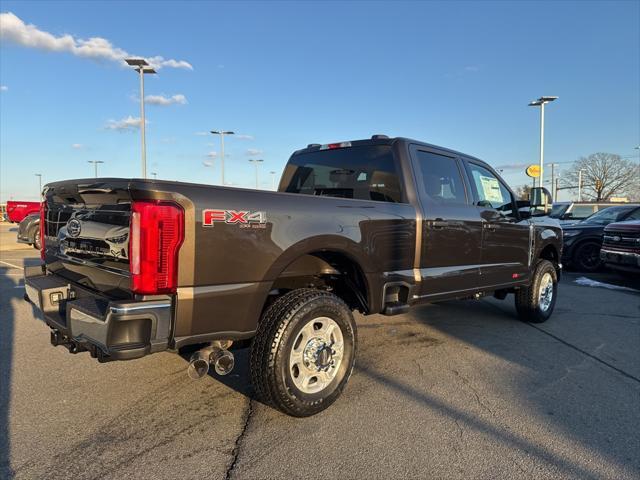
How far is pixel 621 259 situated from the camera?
9117 mm

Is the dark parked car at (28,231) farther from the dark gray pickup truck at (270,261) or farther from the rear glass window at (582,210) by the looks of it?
the rear glass window at (582,210)

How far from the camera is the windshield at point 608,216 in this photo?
11570 mm

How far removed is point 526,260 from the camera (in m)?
5.94

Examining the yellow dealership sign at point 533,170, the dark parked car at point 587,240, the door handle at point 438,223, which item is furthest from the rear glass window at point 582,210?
the door handle at point 438,223

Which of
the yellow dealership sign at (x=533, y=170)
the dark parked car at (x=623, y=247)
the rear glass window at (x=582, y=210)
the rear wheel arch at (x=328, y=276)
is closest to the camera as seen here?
the rear wheel arch at (x=328, y=276)

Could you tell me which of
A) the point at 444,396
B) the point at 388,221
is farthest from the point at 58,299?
the point at 444,396

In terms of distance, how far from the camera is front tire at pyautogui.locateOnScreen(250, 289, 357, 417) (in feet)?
10.2

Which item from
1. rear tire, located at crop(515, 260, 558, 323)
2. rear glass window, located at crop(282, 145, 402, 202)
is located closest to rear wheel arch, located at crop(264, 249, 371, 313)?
rear glass window, located at crop(282, 145, 402, 202)

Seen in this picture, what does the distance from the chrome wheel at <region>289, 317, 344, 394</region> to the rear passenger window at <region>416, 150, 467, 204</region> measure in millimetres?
1706

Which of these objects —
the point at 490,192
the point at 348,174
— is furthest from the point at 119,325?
the point at 490,192

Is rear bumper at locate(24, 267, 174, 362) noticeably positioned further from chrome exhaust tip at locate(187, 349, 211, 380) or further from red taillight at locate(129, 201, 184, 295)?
chrome exhaust tip at locate(187, 349, 211, 380)

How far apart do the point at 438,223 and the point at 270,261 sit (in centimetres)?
204

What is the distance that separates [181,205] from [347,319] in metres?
1.57

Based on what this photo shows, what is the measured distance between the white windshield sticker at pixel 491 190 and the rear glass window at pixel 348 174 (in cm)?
161
